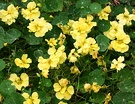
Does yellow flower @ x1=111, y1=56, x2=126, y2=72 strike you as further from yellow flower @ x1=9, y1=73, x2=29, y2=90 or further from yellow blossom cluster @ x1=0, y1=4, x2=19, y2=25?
yellow blossom cluster @ x1=0, y1=4, x2=19, y2=25

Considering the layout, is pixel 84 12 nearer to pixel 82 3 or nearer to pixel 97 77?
pixel 82 3

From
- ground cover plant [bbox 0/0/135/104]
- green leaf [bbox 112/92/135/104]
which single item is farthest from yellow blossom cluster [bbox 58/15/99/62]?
green leaf [bbox 112/92/135/104]

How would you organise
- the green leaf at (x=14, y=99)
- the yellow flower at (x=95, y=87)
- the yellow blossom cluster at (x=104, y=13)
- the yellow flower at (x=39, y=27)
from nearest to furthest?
the green leaf at (x=14, y=99)
the yellow flower at (x=95, y=87)
the yellow flower at (x=39, y=27)
the yellow blossom cluster at (x=104, y=13)

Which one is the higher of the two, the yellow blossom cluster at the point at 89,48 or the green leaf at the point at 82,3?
the green leaf at the point at 82,3

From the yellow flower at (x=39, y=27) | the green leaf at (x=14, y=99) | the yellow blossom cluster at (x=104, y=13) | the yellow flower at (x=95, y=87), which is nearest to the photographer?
the green leaf at (x=14, y=99)

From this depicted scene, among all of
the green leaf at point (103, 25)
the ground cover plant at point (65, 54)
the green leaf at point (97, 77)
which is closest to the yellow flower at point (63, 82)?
the ground cover plant at point (65, 54)

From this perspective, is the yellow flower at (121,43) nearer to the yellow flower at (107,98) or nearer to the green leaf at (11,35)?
the yellow flower at (107,98)
